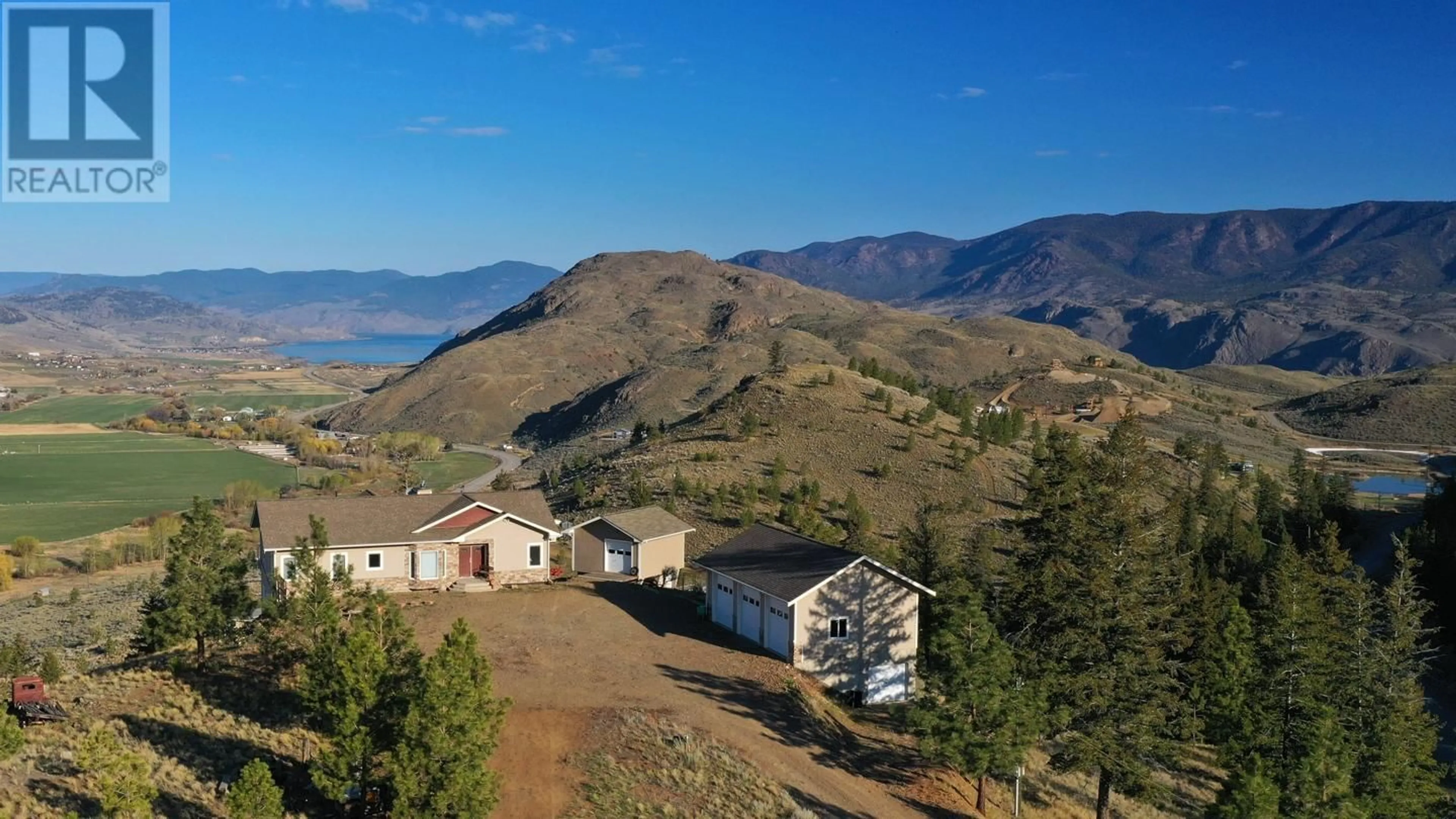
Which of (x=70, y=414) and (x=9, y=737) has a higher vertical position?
(x=9, y=737)

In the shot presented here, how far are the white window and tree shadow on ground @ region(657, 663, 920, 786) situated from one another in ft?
37.2

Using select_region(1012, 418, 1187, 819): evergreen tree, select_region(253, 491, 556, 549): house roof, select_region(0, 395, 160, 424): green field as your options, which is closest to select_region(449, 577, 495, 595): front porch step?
select_region(253, 491, 556, 549): house roof

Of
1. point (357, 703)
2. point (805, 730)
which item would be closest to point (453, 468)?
point (805, 730)

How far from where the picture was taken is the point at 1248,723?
3119 centimetres

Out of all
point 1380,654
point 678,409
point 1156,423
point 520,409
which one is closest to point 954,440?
Answer: point 1380,654

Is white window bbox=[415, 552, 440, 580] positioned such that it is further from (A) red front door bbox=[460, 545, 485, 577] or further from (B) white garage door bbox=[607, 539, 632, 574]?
(B) white garage door bbox=[607, 539, 632, 574]

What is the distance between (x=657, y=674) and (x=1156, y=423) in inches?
4379

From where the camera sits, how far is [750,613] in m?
36.9

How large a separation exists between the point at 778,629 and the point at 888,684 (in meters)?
4.14

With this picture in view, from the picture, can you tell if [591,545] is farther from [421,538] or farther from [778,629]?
[778,629]

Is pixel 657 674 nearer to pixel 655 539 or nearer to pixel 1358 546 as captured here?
pixel 655 539

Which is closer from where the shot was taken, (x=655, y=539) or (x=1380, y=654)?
(x=1380, y=654)

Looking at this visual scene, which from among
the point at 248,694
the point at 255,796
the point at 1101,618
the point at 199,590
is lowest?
the point at 248,694

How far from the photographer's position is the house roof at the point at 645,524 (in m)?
45.2
